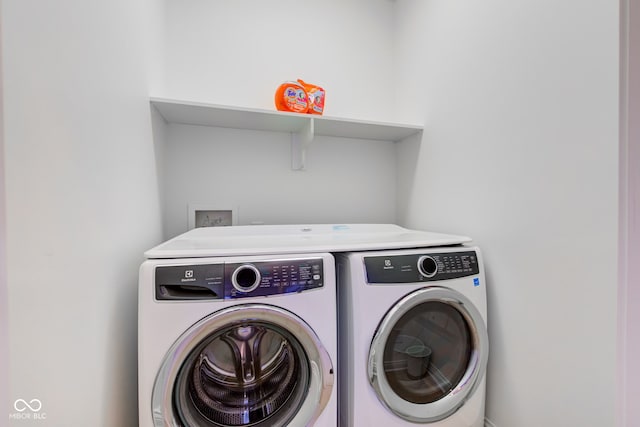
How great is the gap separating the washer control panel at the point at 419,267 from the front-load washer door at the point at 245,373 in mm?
316

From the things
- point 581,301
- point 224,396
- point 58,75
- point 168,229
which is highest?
point 58,75

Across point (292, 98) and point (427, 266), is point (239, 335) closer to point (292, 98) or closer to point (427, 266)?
point (427, 266)

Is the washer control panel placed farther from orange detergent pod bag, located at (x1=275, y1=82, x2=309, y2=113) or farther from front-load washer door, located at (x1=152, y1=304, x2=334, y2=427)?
orange detergent pod bag, located at (x1=275, y1=82, x2=309, y2=113)

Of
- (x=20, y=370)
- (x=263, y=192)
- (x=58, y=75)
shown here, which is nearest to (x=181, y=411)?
(x=20, y=370)

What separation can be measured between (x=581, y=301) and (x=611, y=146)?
47 centimetres

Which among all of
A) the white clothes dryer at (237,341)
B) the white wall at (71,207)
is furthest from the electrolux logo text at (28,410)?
the white clothes dryer at (237,341)

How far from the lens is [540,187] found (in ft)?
3.03

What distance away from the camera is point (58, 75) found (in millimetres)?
544

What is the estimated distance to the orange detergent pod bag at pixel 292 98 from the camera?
4.70ft

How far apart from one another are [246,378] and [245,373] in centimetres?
2

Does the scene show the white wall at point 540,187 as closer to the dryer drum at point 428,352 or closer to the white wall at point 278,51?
the dryer drum at point 428,352

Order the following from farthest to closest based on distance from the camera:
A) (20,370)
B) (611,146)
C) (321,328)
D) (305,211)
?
(305,211)
(321,328)
(611,146)
(20,370)

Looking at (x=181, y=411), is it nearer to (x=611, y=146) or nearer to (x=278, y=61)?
(x=611, y=146)

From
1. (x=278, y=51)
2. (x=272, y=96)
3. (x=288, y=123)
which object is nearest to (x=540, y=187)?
(x=288, y=123)
